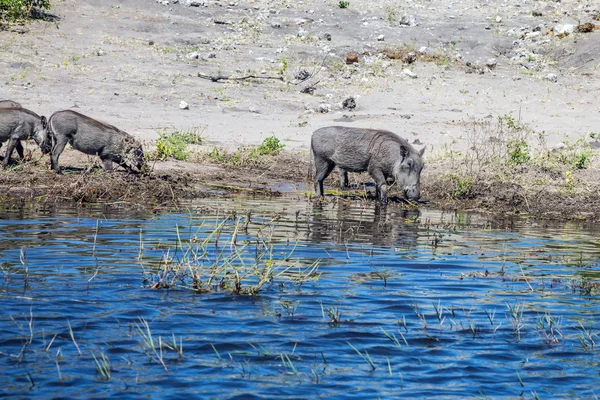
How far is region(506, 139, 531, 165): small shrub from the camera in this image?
615 inches

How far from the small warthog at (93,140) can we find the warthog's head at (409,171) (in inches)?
163

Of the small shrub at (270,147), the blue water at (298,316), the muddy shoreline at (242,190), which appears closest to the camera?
the blue water at (298,316)

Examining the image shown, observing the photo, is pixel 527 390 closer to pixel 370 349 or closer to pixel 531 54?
pixel 370 349

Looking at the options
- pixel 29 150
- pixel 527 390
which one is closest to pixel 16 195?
pixel 29 150

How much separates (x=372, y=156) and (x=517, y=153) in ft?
10.1


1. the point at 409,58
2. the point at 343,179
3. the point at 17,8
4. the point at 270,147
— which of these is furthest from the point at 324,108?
the point at 17,8

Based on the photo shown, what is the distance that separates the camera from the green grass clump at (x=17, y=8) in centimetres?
2250

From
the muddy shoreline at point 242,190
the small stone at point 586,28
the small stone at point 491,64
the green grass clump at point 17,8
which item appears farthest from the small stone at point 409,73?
the green grass clump at point 17,8

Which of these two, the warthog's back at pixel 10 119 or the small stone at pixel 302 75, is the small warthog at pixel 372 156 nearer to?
the warthog's back at pixel 10 119

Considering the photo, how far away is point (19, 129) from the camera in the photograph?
14.0 m

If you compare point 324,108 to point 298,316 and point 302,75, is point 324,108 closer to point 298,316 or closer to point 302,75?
point 302,75

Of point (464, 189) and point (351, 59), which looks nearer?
point (464, 189)

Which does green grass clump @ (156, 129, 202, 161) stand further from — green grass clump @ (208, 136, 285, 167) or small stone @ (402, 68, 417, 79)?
small stone @ (402, 68, 417, 79)

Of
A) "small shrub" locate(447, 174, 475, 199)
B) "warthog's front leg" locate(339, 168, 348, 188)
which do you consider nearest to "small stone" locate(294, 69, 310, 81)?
"warthog's front leg" locate(339, 168, 348, 188)
